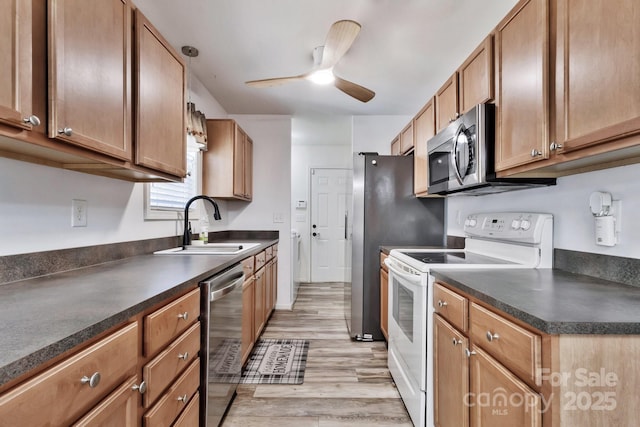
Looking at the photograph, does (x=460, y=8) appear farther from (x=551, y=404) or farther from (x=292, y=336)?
(x=292, y=336)

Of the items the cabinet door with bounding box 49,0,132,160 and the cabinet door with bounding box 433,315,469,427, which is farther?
the cabinet door with bounding box 433,315,469,427

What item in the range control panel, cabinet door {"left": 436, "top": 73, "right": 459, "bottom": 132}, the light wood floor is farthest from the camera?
cabinet door {"left": 436, "top": 73, "right": 459, "bottom": 132}

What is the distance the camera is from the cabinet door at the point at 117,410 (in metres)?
0.70

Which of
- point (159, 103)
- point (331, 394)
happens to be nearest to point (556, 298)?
point (331, 394)

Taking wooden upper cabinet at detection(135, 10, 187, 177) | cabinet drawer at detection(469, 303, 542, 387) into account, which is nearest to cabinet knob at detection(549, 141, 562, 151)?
cabinet drawer at detection(469, 303, 542, 387)

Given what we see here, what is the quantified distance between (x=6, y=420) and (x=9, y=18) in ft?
3.06

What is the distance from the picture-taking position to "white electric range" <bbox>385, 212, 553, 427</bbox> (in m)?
1.53

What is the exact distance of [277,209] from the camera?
380 centimetres

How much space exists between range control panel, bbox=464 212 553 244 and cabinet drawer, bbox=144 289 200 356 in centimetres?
162

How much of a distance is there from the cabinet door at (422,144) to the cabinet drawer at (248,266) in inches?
57.8

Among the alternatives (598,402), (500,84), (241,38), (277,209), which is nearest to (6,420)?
(598,402)

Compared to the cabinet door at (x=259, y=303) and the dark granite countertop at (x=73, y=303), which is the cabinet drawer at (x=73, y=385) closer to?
the dark granite countertop at (x=73, y=303)

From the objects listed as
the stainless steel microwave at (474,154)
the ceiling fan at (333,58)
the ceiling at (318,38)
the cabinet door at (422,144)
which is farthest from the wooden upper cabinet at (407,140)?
the stainless steel microwave at (474,154)

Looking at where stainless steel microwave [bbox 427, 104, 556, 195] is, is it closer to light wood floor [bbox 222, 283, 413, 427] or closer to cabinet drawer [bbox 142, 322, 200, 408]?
light wood floor [bbox 222, 283, 413, 427]
